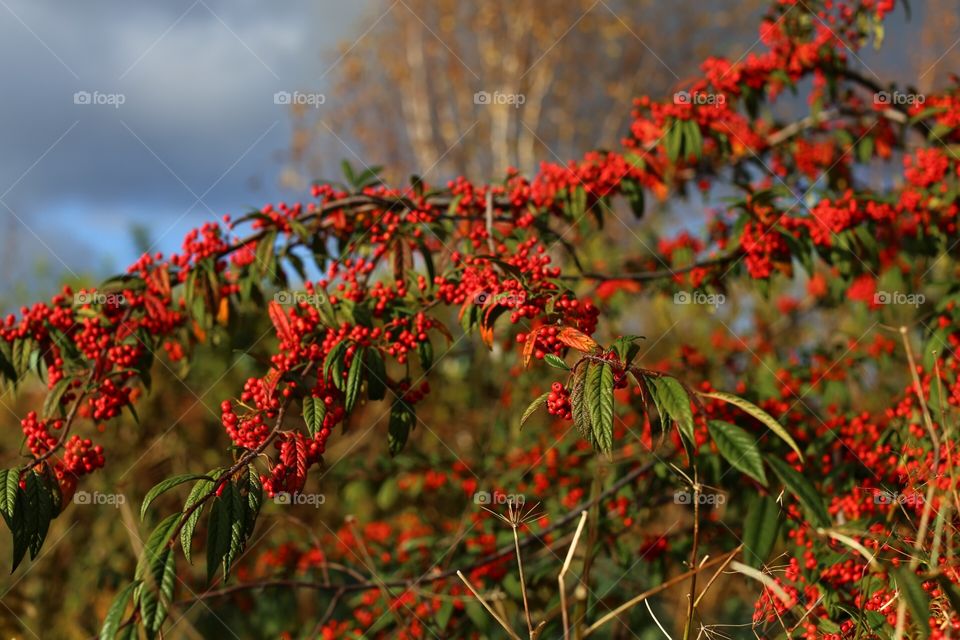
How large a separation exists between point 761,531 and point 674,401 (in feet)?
3.02

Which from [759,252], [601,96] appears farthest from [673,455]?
[601,96]

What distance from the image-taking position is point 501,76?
13.0m

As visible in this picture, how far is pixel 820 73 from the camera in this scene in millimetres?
3172

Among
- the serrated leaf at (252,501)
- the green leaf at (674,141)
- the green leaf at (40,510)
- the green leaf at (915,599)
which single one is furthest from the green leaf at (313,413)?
the green leaf at (674,141)

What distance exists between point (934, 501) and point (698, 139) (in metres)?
1.47

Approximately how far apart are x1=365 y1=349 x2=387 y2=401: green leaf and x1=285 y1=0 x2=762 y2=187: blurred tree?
433 inches

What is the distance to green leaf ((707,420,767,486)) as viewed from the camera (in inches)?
52.1

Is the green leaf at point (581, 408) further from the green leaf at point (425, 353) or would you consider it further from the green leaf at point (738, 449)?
the green leaf at point (425, 353)

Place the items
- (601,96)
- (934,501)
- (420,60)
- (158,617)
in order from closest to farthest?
1. (158,617)
2. (934,501)
3. (420,60)
4. (601,96)

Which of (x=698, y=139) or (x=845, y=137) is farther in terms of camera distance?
Result: (x=845, y=137)

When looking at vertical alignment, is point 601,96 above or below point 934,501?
above

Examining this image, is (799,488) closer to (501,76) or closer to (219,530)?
(219,530)

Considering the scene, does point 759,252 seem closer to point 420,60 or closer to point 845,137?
point 845,137

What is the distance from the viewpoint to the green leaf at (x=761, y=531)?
6.41 ft
